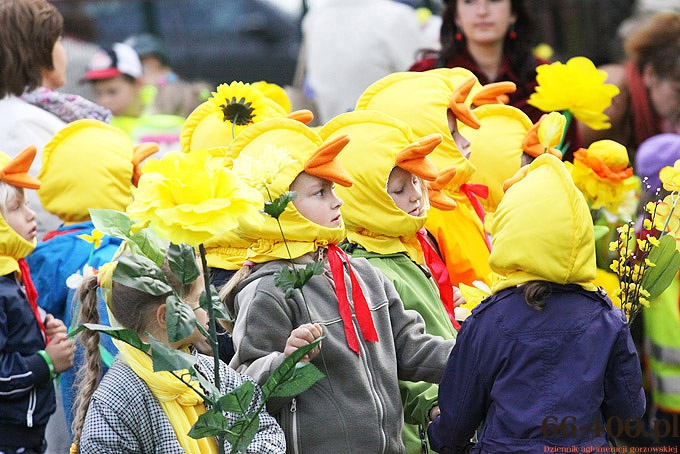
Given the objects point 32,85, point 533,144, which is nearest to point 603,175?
point 533,144

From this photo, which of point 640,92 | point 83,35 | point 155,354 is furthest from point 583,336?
point 83,35

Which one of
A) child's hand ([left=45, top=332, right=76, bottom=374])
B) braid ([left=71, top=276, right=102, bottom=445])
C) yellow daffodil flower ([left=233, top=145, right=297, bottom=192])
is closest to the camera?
yellow daffodil flower ([left=233, top=145, right=297, bottom=192])

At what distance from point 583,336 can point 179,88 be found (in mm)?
6499

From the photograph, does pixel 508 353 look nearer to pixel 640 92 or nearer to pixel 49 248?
pixel 49 248

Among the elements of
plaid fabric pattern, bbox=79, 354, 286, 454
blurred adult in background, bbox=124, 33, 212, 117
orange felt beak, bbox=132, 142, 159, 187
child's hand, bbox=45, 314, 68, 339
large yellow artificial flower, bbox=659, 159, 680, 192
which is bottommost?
blurred adult in background, bbox=124, 33, 212, 117

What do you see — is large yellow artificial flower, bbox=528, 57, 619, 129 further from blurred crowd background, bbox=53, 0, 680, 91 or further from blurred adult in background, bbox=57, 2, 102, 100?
blurred crowd background, bbox=53, 0, 680, 91

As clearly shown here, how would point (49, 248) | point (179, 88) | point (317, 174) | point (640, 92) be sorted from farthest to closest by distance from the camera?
1. point (179, 88)
2. point (640, 92)
3. point (49, 248)
4. point (317, 174)

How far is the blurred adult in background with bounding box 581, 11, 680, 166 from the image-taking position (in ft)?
22.3

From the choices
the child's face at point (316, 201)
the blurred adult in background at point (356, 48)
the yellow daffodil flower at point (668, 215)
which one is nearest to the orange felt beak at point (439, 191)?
the child's face at point (316, 201)

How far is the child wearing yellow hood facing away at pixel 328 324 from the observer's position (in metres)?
3.63

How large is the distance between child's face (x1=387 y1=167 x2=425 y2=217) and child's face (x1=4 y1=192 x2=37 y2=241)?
137 centimetres

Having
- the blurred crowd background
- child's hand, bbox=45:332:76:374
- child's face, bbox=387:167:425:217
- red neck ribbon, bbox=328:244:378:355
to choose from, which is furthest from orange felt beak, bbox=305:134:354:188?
the blurred crowd background

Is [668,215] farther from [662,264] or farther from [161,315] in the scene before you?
[161,315]

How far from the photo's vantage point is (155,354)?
2.82m
